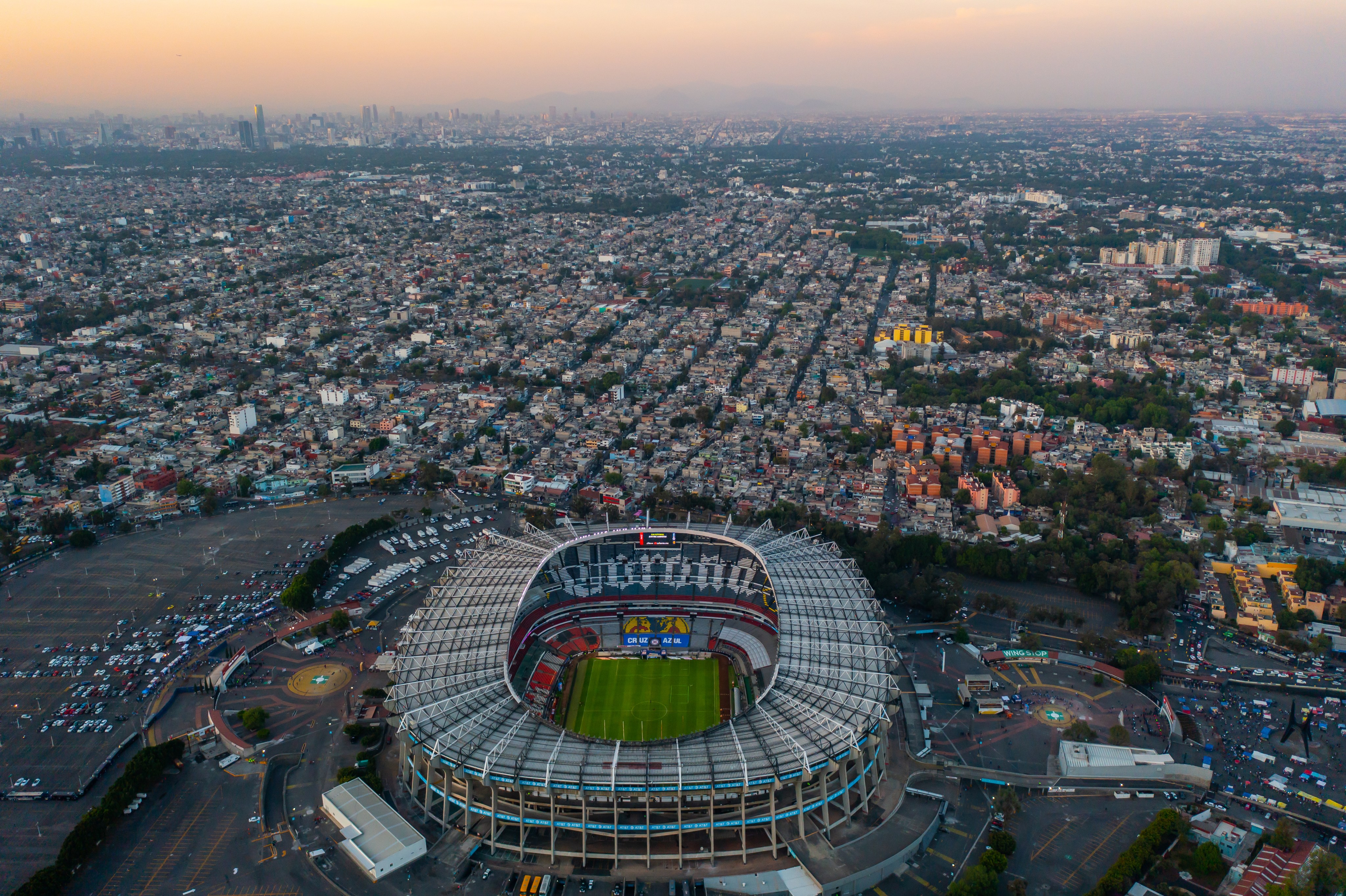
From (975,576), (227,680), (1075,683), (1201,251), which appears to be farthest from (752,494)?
(1201,251)

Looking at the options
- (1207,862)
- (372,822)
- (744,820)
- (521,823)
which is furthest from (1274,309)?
(372,822)

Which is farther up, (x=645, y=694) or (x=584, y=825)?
(x=584, y=825)

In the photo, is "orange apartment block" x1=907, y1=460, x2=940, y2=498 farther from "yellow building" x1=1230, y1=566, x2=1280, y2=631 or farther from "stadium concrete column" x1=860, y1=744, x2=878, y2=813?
"stadium concrete column" x1=860, y1=744, x2=878, y2=813

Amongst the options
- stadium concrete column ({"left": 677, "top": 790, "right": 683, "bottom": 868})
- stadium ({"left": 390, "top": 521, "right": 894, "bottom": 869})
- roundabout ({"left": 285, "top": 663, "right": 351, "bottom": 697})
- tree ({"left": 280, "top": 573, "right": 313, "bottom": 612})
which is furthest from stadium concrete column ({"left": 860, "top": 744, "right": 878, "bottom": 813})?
tree ({"left": 280, "top": 573, "right": 313, "bottom": 612})

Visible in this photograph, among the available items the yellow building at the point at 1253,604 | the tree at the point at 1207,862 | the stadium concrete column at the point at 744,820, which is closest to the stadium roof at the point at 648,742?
the stadium concrete column at the point at 744,820

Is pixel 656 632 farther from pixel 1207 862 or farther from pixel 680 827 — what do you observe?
pixel 1207 862

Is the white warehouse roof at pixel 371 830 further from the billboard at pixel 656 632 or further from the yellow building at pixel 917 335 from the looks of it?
the yellow building at pixel 917 335

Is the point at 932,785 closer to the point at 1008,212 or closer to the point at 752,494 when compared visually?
the point at 752,494
